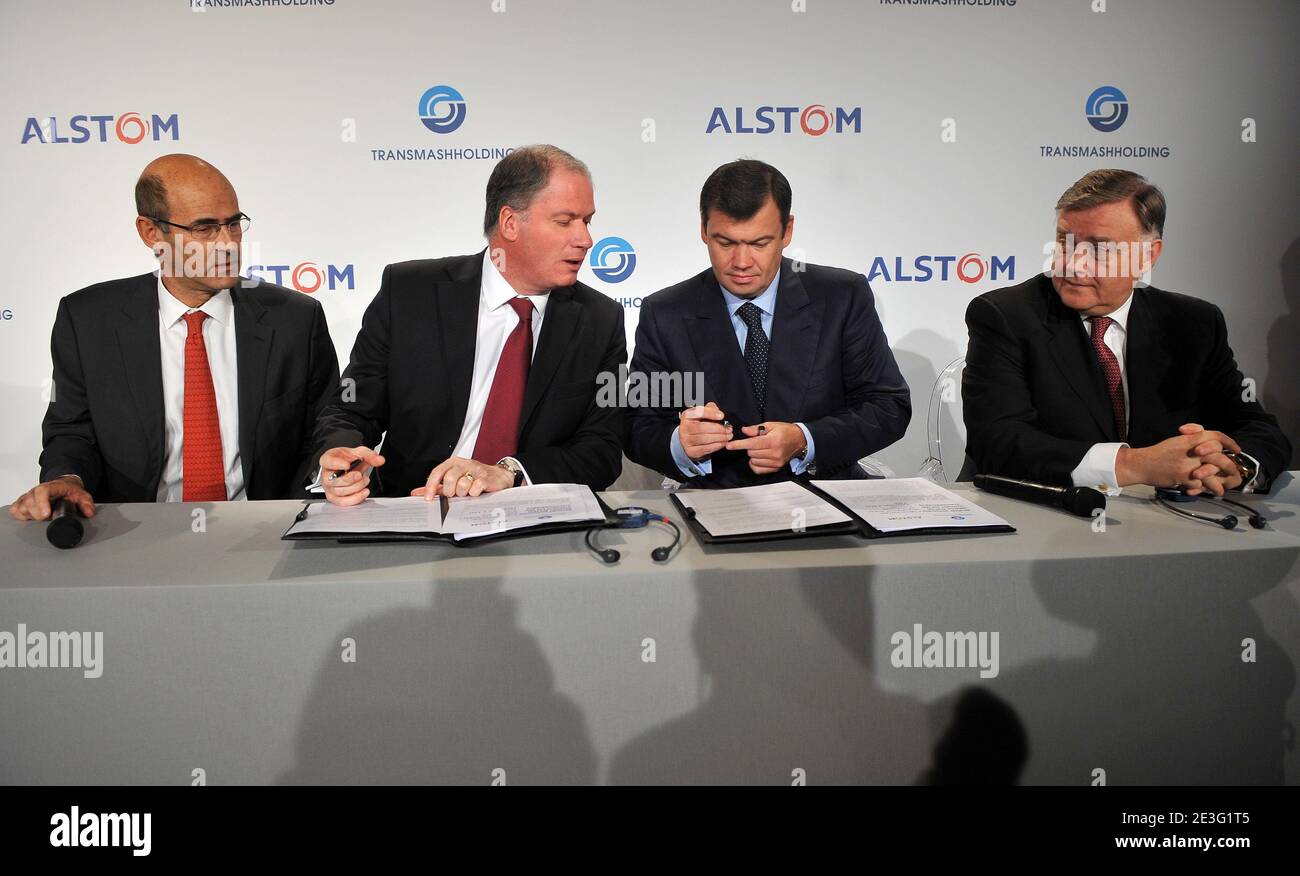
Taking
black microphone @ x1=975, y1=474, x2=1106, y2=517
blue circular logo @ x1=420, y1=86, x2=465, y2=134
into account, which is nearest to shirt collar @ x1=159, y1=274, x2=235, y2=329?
blue circular logo @ x1=420, y1=86, x2=465, y2=134

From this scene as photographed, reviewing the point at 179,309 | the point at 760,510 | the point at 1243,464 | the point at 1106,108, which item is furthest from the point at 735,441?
the point at 1106,108

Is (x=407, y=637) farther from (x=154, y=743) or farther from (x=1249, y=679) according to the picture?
(x=1249, y=679)

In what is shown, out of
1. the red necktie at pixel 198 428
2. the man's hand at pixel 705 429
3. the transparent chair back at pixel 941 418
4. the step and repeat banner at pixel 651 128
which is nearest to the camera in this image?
the man's hand at pixel 705 429

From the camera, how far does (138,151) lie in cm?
362

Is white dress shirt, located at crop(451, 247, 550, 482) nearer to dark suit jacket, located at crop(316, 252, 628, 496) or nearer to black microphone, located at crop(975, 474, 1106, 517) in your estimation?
dark suit jacket, located at crop(316, 252, 628, 496)

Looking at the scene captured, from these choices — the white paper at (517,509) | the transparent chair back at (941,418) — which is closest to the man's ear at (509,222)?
the white paper at (517,509)

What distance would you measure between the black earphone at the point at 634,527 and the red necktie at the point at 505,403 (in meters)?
0.92

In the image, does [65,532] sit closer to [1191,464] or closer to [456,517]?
[456,517]

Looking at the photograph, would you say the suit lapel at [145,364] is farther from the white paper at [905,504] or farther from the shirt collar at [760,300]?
the white paper at [905,504]

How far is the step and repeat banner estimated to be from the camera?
140 inches

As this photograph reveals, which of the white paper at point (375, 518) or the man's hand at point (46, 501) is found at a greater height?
the man's hand at point (46, 501)

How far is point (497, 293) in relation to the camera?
2484 mm

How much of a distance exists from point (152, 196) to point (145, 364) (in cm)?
52

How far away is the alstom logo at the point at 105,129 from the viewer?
11.8ft
